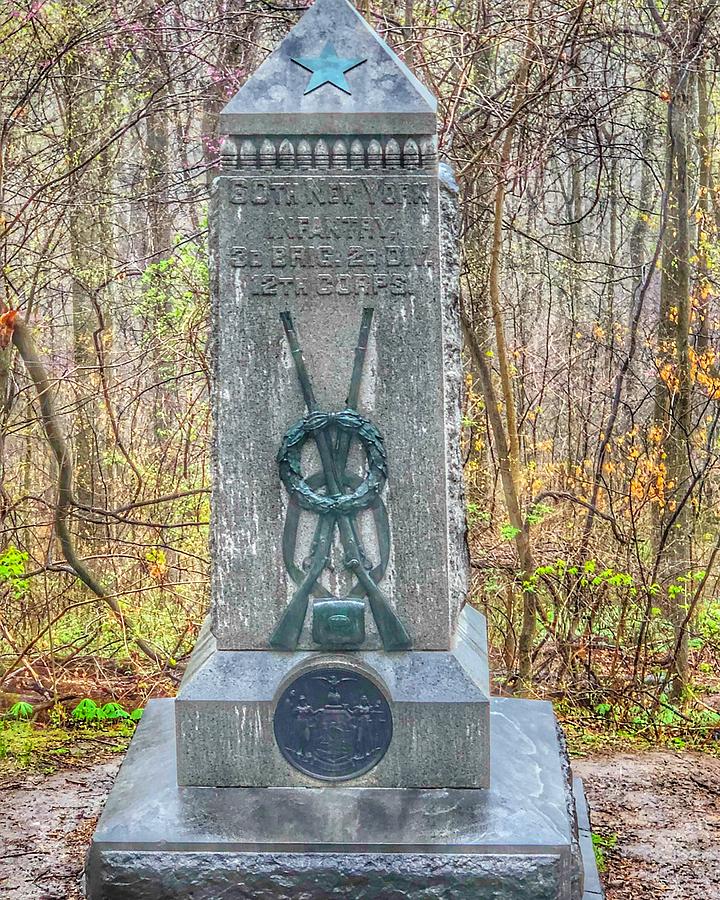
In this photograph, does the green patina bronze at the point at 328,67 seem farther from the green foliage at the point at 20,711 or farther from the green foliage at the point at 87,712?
the green foliage at the point at 20,711

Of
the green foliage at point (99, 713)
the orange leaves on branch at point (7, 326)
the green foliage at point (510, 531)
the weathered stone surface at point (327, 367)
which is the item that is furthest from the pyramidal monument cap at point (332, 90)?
the green foliage at point (99, 713)

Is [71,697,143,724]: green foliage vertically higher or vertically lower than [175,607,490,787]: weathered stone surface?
lower

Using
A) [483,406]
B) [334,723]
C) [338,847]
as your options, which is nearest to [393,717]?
[334,723]

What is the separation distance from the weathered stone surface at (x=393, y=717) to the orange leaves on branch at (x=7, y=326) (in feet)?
9.74

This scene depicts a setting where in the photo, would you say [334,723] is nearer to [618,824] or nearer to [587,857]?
[587,857]

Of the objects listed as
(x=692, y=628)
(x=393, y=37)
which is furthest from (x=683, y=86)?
(x=692, y=628)

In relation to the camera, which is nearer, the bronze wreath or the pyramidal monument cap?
the pyramidal monument cap

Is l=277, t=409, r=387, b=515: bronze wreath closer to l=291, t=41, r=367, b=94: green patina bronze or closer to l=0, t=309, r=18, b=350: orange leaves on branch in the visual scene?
l=291, t=41, r=367, b=94: green patina bronze

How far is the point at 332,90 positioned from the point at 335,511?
4.61 ft

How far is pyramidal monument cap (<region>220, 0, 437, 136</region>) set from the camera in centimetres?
366

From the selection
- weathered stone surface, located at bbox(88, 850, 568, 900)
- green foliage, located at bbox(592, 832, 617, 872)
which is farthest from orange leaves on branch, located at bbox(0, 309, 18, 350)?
green foliage, located at bbox(592, 832, 617, 872)

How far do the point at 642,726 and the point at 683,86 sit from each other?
3757 millimetres

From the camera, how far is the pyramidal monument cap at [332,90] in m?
3.66

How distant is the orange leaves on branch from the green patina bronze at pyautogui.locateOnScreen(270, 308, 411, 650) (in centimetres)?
285
